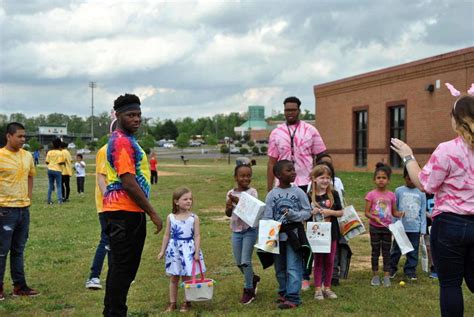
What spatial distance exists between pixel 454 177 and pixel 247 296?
3.07m

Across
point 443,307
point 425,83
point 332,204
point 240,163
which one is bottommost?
point 443,307

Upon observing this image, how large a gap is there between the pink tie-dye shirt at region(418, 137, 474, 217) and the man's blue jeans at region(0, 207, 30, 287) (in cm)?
484

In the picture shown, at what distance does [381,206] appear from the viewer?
24.1 feet

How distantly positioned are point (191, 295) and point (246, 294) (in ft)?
2.47

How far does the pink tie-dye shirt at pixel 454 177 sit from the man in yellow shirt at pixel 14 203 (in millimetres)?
4835

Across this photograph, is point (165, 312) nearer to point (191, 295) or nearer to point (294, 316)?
point (191, 295)

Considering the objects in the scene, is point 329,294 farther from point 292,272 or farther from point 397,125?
point 397,125

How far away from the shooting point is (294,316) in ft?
18.9

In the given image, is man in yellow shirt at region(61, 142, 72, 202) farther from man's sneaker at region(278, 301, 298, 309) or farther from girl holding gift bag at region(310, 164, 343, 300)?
man's sneaker at region(278, 301, 298, 309)

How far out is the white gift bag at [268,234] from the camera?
19.3 ft


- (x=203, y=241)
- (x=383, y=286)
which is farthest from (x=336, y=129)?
(x=383, y=286)

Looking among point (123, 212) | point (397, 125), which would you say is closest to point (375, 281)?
point (123, 212)

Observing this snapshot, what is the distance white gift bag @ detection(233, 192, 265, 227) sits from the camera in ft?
19.9

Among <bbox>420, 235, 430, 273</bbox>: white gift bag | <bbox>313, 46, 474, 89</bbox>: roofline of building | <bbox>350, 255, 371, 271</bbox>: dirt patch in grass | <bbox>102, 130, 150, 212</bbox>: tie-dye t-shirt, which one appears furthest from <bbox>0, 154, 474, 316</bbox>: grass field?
<bbox>313, 46, 474, 89</bbox>: roofline of building
